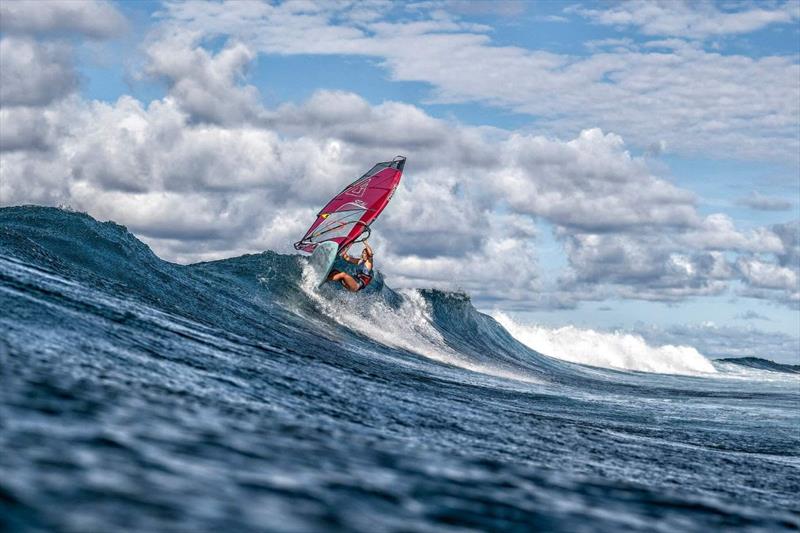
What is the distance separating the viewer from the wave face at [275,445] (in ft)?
10.8

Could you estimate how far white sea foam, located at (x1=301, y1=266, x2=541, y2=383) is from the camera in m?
29.1

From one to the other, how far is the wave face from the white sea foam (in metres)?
10.6

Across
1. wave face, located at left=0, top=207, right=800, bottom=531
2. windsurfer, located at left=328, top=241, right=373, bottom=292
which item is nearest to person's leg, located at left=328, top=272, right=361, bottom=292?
windsurfer, located at left=328, top=241, right=373, bottom=292

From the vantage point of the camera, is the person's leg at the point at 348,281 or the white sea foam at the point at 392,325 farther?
the white sea foam at the point at 392,325

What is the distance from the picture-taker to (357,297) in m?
34.1

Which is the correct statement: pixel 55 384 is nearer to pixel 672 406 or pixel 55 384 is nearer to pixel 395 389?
pixel 395 389

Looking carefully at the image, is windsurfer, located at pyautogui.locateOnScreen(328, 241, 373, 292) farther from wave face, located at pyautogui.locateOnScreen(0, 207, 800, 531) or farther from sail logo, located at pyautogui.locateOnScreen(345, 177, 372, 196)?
wave face, located at pyautogui.locateOnScreen(0, 207, 800, 531)

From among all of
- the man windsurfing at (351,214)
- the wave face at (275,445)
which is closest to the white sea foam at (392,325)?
the man windsurfing at (351,214)

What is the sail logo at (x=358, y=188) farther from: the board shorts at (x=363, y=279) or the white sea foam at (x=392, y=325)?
the board shorts at (x=363, y=279)

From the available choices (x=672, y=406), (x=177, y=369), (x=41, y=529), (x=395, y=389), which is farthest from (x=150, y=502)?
(x=672, y=406)

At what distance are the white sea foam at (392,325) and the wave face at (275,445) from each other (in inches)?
418

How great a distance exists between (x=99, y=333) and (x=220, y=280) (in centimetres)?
1962

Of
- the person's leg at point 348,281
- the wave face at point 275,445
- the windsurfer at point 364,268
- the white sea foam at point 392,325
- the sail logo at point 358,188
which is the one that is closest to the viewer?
the wave face at point 275,445

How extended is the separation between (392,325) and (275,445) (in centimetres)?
2879
